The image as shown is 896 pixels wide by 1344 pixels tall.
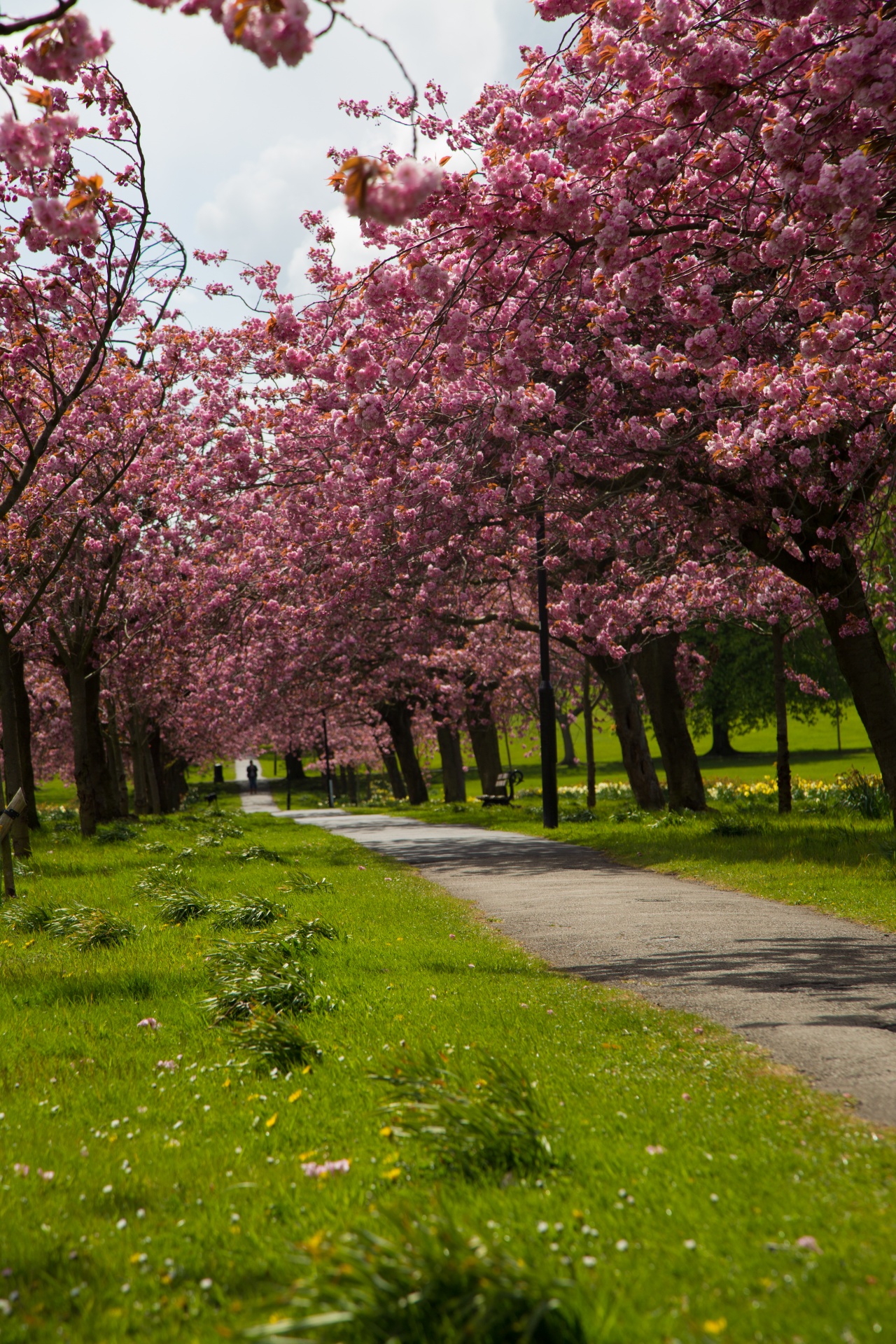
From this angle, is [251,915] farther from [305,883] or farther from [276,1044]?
[276,1044]

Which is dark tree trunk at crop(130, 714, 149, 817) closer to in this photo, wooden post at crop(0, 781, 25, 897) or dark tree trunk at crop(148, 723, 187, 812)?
dark tree trunk at crop(148, 723, 187, 812)

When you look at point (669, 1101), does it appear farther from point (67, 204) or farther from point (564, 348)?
point (564, 348)

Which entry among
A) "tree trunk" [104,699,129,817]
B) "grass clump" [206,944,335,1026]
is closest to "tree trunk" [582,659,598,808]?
"tree trunk" [104,699,129,817]

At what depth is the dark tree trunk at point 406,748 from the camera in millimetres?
42031

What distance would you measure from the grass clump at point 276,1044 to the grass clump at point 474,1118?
0.92 metres

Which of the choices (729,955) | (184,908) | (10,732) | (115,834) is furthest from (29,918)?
(115,834)

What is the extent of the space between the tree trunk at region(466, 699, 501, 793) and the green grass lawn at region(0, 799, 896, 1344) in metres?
29.4

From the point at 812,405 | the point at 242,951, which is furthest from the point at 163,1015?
the point at 812,405

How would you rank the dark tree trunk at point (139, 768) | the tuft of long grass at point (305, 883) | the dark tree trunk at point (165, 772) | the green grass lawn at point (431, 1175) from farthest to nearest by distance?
the dark tree trunk at point (165, 772), the dark tree trunk at point (139, 768), the tuft of long grass at point (305, 883), the green grass lawn at point (431, 1175)

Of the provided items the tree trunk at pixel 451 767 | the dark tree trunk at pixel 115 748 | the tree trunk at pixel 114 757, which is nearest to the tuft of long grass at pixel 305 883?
the tree trunk at pixel 114 757

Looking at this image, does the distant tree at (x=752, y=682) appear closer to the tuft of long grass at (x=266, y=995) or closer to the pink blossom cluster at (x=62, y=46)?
the tuft of long grass at (x=266, y=995)

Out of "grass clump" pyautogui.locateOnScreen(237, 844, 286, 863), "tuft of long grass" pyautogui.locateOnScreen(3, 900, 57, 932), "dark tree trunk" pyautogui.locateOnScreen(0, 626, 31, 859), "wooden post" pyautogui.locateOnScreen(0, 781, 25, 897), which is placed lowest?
"grass clump" pyautogui.locateOnScreen(237, 844, 286, 863)

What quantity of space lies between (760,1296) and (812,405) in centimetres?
779

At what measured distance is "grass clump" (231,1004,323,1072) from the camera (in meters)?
5.51
